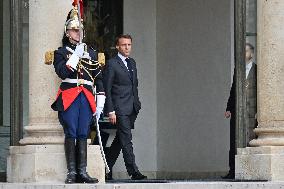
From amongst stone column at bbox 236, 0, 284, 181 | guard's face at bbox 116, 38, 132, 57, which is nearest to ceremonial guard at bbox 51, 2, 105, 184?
guard's face at bbox 116, 38, 132, 57

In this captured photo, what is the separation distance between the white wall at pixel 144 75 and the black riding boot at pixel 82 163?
4622mm

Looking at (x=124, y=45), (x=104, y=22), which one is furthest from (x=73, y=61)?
(x=104, y=22)

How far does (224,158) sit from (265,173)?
12.3ft

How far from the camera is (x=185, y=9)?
69.3ft

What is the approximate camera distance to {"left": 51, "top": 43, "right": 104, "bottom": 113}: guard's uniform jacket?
16.3 meters

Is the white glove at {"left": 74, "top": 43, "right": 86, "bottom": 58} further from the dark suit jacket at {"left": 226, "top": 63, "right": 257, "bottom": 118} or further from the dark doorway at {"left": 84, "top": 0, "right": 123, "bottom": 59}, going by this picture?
the dark doorway at {"left": 84, "top": 0, "right": 123, "bottom": 59}

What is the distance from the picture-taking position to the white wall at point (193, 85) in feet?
67.9

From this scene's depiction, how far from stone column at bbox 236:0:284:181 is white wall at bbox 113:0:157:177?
3839 millimetres

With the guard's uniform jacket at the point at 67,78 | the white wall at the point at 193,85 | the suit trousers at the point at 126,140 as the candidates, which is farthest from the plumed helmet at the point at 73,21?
the white wall at the point at 193,85

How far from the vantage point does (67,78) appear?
1639cm

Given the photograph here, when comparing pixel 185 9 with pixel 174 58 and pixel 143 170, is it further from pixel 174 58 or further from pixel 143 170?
pixel 143 170

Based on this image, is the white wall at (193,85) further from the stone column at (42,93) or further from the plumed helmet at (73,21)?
the plumed helmet at (73,21)

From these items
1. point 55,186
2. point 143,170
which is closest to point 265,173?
point 55,186

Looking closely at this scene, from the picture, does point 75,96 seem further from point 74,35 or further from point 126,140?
point 126,140
